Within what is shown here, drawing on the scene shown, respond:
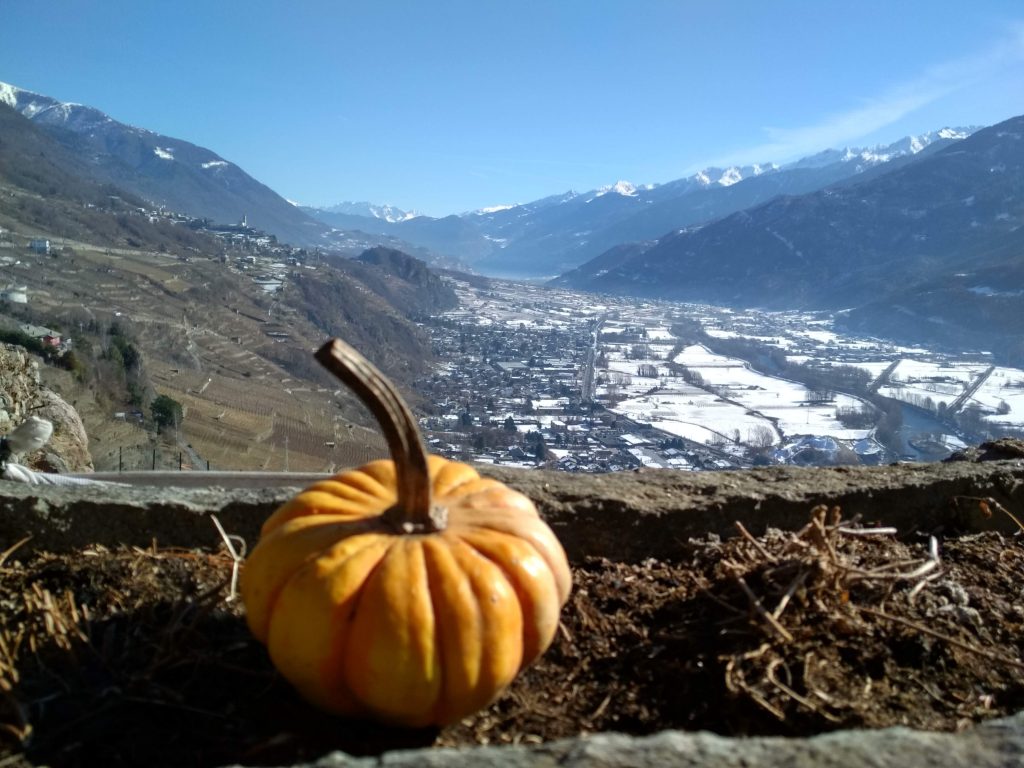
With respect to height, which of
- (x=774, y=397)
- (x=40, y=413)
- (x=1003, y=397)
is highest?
(x=40, y=413)

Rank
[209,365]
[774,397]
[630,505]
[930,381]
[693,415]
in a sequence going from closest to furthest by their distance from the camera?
[630,505]
[693,415]
[930,381]
[774,397]
[209,365]

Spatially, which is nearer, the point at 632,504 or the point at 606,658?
the point at 606,658

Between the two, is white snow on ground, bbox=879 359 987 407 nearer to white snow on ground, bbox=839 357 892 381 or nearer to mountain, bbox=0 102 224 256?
white snow on ground, bbox=839 357 892 381

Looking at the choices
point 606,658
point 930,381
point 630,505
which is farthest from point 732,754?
point 930,381

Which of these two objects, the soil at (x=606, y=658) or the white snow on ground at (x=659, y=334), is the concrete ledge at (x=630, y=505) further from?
the white snow on ground at (x=659, y=334)

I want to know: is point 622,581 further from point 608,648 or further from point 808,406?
point 808,406

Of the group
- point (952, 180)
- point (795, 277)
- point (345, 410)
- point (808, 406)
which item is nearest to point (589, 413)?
point (808, 406)

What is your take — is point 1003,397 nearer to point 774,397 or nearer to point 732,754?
point 774,397

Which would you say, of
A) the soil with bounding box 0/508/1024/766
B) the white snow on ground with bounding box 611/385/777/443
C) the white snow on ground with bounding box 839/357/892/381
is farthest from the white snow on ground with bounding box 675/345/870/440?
the soil with bounding box 0/508/1024/766
